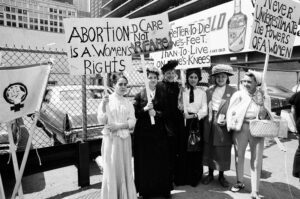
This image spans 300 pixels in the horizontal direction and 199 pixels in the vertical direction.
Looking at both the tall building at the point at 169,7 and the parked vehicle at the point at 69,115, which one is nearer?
the parked vehicle at the point at 69,115

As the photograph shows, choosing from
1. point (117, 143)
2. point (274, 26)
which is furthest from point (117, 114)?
point (274, 26)

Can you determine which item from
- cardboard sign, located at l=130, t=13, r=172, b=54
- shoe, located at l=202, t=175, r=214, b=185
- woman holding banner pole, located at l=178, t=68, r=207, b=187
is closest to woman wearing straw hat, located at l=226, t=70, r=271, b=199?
woman holding banner pole, located at l=178, t=68, r=207, b=187

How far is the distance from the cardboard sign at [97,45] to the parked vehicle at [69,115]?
33.2 inches

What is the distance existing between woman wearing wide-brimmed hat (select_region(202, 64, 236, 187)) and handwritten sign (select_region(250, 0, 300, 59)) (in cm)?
61

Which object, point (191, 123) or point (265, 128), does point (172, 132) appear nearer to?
point (191, 123)

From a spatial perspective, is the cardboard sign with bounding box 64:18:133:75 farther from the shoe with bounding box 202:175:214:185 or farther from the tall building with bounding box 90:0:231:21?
the tall building with bounding box 90:0:231:21

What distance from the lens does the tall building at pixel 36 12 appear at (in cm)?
11056

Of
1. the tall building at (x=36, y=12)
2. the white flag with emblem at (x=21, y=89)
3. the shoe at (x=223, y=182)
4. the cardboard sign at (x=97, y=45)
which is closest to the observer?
the white flag with emblem at (x=21, y=89)

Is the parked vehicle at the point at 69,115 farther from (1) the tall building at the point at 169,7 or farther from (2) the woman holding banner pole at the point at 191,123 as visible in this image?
(1) the tall building at the point at 169,7

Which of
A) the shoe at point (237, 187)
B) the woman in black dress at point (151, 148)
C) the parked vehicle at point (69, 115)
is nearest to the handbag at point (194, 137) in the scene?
the woman in black dress at point (151, 148)

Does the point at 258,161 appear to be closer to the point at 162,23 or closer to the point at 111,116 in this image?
the point at 111,116

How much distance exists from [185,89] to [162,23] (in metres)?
1.14

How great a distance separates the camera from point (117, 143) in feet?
10.3

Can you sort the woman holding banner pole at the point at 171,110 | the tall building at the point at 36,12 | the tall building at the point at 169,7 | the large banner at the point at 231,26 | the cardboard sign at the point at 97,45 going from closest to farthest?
the cardboard sign at the point at 97,45
the woman holding banner pole at the point at 171,110
the large banner at the point at 231,26
the tall building at the point at 169,7
the tall building at the point at 36,12
